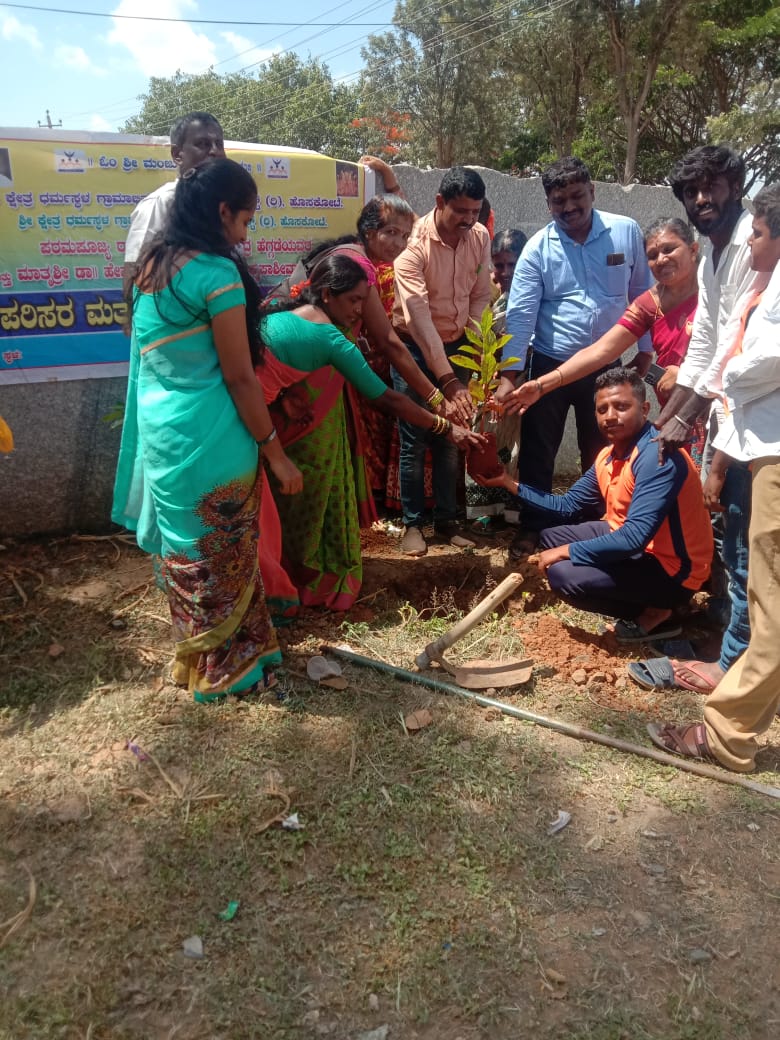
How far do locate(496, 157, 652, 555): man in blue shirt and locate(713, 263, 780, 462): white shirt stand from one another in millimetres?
1604

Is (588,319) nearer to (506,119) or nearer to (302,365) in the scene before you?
(302,365)

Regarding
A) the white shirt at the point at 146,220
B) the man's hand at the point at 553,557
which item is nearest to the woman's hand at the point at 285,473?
the white shirt at the point at 146,220

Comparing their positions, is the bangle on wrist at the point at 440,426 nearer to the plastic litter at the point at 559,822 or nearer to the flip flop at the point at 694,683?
the flip flop at the point at 694,683

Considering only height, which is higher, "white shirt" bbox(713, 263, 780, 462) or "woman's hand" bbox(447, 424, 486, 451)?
"white shirt" bbox(713, 263, 780, 462)

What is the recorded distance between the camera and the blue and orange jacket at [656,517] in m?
3.19

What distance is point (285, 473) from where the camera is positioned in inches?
109

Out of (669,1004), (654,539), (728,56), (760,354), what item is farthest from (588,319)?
(728,56)

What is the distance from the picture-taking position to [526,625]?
368cm

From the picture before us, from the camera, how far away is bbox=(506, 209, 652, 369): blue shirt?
396 cm

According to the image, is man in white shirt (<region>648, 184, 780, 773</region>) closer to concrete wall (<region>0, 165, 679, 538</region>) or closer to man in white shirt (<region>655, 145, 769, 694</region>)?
man in white shirt (<region>655, 145, 769, 694</region>)

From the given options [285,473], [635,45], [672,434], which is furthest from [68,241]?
[635,45]

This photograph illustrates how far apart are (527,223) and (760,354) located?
395cm

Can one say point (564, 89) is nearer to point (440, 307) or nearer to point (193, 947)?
point (440, 307)

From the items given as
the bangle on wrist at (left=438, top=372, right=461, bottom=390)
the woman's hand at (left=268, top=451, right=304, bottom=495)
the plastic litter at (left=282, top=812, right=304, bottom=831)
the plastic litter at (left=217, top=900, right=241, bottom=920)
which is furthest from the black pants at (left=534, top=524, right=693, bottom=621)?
the plastic litter at (left=217, top=900, right=241, bottom=920)
